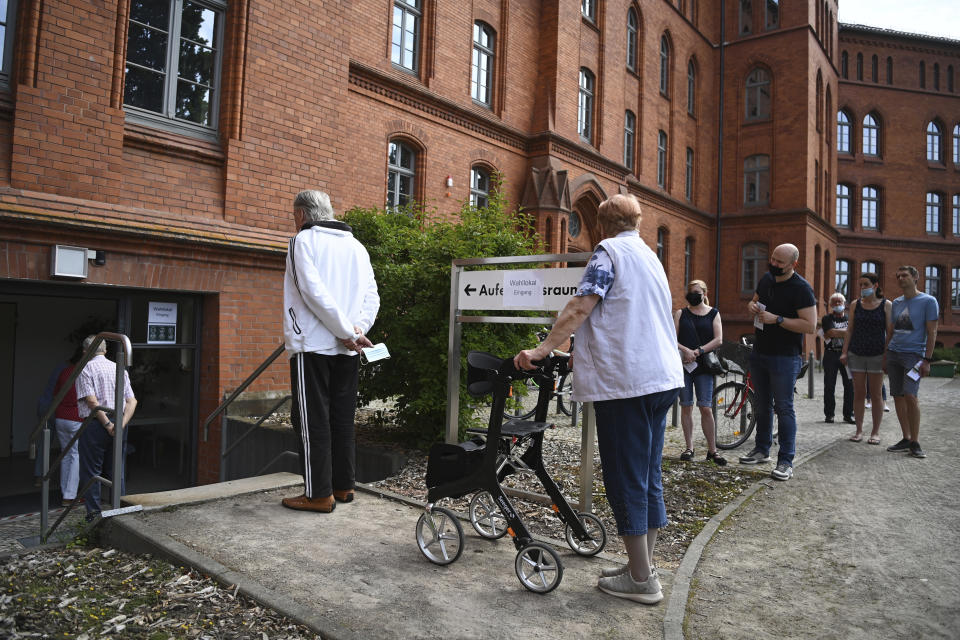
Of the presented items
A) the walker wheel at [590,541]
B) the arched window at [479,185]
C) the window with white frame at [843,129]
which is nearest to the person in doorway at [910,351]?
the walker wheel at [590,541]

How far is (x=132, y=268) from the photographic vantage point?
23.4 ft

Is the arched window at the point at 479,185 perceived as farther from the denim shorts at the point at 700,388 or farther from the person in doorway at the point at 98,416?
the person in doorway at the point at 98,416

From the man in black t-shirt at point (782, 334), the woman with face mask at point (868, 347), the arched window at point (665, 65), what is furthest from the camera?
the arched window at point (665, 65)

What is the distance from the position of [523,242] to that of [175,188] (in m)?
4.32

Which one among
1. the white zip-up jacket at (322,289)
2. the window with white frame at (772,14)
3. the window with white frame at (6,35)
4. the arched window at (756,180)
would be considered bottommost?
the white zip-up jacket at (322,289)

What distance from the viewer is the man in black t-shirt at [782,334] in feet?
18.3

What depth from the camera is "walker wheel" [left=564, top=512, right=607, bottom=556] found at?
11.8 feet

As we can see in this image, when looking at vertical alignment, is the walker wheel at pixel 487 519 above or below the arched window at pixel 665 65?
below

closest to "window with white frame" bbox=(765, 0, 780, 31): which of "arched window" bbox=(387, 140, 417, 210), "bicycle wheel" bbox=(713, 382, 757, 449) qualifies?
"arched window" bbox=(387, 140, 417, 210)

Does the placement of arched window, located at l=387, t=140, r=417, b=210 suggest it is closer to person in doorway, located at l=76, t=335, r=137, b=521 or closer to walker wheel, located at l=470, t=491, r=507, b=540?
person in doorway, located at l=76, t=335, r=137, b=521

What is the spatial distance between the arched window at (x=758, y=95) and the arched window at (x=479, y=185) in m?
17.9

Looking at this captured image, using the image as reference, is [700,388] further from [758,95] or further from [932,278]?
[932,278]

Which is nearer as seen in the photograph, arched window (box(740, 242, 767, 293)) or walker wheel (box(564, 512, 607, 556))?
walker wheel (box(564, 512, 607, 556))

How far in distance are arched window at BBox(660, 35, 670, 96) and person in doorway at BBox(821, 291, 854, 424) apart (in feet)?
54.4
